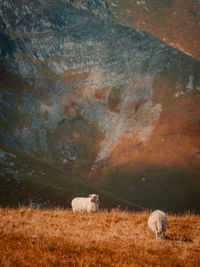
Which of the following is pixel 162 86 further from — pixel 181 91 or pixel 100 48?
pixel 100 48

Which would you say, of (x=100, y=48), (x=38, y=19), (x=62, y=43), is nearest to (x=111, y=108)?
(x=100, y=48)

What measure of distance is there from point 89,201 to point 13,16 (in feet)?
638

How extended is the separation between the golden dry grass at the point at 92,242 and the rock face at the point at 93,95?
9837 centimetres

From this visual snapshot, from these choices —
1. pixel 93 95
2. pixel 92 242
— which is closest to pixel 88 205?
pixel 92 242

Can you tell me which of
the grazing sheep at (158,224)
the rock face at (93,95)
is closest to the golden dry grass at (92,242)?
the grazing sheep at (158,224)

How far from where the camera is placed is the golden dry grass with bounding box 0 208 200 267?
21.5 ft

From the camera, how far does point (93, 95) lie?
495 feet

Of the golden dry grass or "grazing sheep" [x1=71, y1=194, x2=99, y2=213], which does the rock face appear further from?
the golden dry grass

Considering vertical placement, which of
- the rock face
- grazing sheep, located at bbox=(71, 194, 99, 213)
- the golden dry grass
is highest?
the rock face

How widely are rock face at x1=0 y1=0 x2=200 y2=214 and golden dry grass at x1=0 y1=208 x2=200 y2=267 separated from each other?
323 ft

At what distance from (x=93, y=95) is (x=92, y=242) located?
145 m

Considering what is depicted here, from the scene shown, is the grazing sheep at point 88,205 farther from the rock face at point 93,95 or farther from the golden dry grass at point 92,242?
the rock face at point 93,95

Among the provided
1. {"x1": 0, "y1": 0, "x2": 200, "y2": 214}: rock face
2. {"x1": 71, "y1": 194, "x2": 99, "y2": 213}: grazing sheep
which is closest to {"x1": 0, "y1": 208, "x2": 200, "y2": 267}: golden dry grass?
{"x1": 71, "y1": 194, "x2": 99, "y2": 213}: grazing sheep

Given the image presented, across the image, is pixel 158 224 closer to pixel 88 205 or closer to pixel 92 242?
pixel 92 242
